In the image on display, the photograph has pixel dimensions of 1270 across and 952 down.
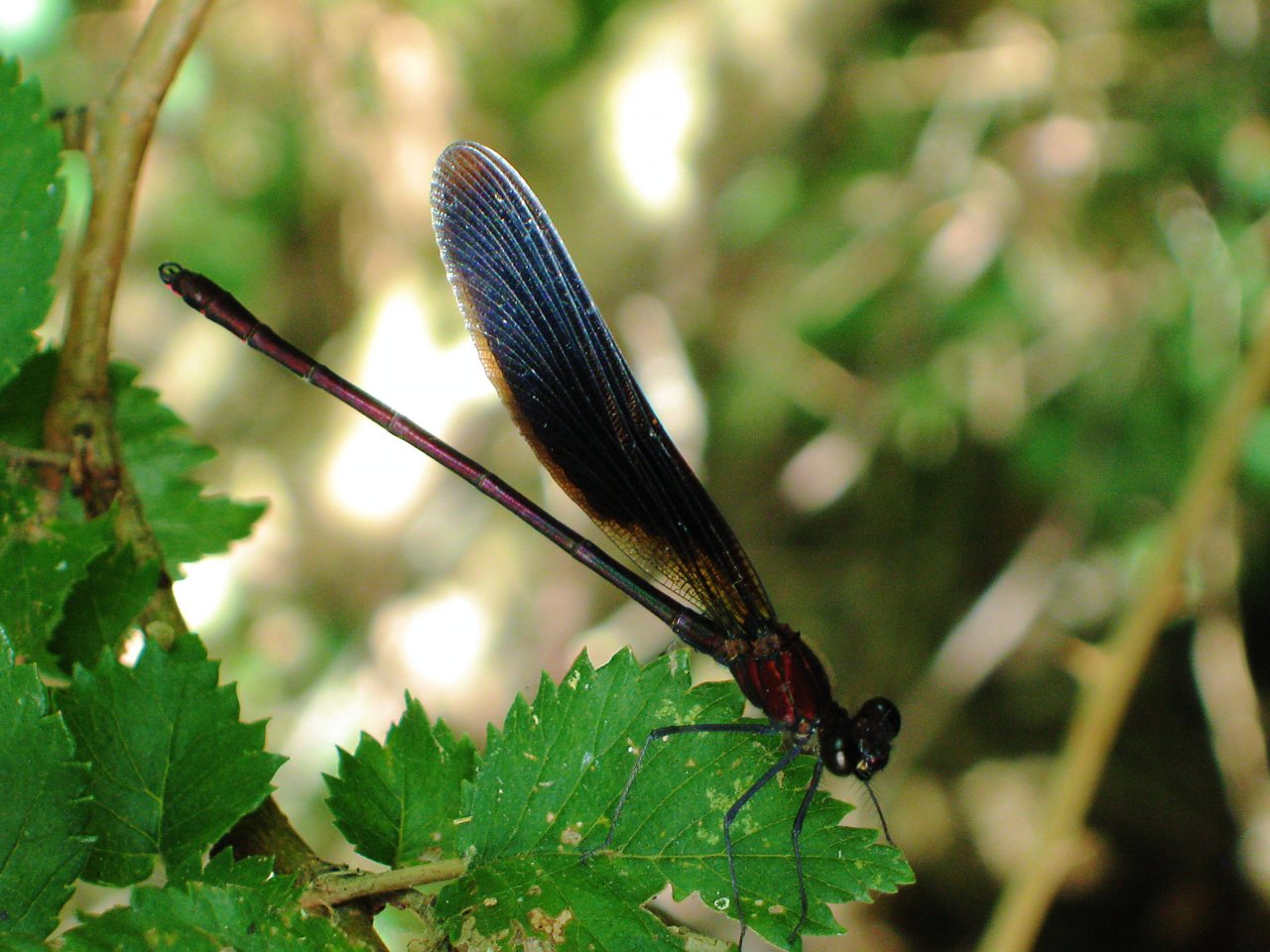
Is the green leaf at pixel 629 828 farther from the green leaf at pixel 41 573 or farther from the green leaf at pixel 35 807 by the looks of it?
the green leaf at pixel 41 573

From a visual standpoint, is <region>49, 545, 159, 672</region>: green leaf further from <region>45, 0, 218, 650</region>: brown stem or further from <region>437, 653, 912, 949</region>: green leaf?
<region>437, 653, 912, 949</region>: green leaf

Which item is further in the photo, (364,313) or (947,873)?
(947,873)

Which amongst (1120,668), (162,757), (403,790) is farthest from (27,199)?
(1120,668)

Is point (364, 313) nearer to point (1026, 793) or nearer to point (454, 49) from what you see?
point (454, 49)

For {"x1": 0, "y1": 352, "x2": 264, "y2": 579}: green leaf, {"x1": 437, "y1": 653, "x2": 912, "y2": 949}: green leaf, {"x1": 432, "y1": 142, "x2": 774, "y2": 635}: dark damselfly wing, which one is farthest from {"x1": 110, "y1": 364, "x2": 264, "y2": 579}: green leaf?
{"x1": 432, "y1": 142, "x2": 774, "y2": 635}: dark damselfly wing

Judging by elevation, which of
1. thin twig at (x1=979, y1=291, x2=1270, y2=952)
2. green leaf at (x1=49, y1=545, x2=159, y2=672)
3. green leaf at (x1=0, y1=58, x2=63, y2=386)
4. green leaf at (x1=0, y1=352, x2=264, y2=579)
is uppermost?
green leaf at (x1=0, y1=58, x2=63, y2=386)

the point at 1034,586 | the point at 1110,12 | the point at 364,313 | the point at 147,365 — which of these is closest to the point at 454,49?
the point at 364,313

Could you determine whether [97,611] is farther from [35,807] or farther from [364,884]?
[364,884]
